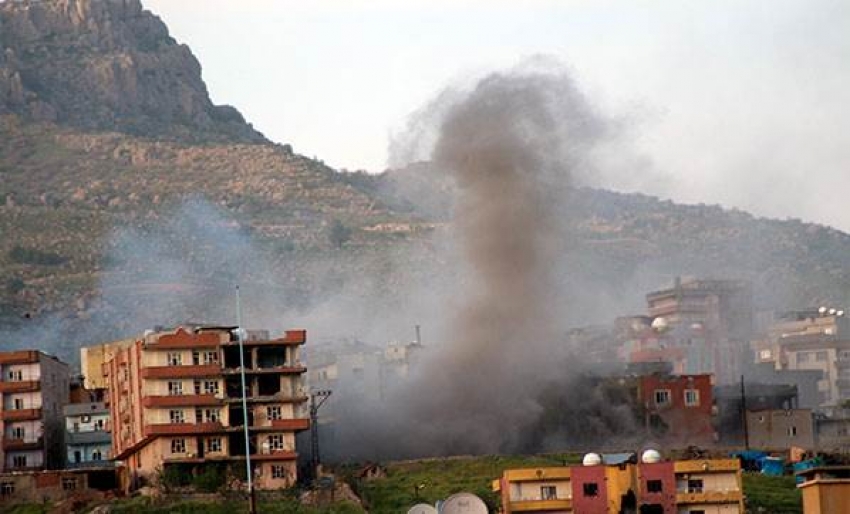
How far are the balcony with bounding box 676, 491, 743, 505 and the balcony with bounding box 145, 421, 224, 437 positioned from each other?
28352mm

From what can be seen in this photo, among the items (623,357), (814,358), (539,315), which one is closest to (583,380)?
(539,315)

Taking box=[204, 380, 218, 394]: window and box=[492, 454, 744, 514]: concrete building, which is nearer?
box=[492, 454, 744, 514]: concrete building

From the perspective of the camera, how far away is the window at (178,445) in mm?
139375

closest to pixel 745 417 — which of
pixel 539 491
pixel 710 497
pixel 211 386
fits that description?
pixel 211 386

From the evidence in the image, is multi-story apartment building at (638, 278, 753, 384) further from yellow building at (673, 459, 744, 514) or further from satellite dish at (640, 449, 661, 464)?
yellow building at (673, 459, 744, 514)

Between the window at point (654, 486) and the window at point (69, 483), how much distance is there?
32.0 metres

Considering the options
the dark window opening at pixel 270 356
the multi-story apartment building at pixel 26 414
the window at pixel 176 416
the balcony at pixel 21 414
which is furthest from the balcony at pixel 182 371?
the balcony at pixel 21 414

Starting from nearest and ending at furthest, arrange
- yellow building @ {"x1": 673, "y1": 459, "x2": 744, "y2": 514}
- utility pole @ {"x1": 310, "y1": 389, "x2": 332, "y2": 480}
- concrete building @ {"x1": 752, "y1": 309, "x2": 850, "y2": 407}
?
yellow building @ {"x1": 673, "y1": 459, "x2": 744, "y2": 514} < utility pole @ {"x1": 310, "y1": 389, "x2": 332, "y2": 480} < concrete building @ {"x1": 752, "y1": 309, "x2": 850, "y2": 407}

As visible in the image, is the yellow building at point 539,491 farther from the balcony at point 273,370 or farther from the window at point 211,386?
the window at point 211,386

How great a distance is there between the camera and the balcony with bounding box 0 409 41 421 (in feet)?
496

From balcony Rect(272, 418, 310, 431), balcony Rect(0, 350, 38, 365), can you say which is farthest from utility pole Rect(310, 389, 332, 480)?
balcony Rect(0, 350, 38, 365)

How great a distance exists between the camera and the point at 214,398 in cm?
13950

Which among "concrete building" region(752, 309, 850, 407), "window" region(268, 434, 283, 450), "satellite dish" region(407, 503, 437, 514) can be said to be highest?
"concrete building" region(752, 309, 850, 407)

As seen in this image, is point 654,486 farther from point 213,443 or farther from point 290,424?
point 213,443
